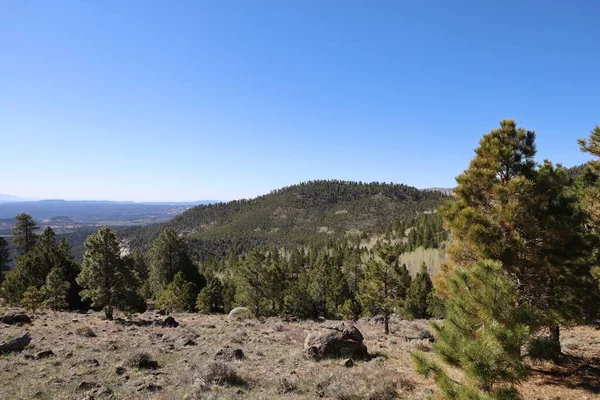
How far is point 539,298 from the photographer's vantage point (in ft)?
39.9

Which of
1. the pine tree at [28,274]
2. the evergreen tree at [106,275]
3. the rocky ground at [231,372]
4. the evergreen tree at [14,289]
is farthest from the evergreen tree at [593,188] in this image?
the evergreen tree at [14,289]

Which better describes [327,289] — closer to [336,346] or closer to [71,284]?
[71,284]

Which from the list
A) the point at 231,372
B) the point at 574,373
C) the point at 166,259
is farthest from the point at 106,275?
the point at 574,373

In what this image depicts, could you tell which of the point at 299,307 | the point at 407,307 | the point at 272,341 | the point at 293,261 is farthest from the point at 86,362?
the point at 293,261

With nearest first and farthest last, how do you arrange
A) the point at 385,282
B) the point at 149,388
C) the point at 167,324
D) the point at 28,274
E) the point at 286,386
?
the point at 286,386 → the point at 149,388 → the point at 385,282 → the point at 167,324 → the point at 28,274

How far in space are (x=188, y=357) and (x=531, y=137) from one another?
18.8 meters

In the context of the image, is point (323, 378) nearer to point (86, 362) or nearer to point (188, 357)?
point (188, 357)

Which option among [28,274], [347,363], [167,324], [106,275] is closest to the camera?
[347,363]

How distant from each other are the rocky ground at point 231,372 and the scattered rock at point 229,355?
2.0 inches

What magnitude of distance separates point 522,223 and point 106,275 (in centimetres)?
3604

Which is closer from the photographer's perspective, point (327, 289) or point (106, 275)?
point (106, 275)

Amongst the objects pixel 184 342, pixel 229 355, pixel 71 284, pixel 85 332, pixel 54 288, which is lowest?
pixel 71 284

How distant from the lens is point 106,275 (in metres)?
34.2

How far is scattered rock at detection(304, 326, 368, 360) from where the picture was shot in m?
16.7
